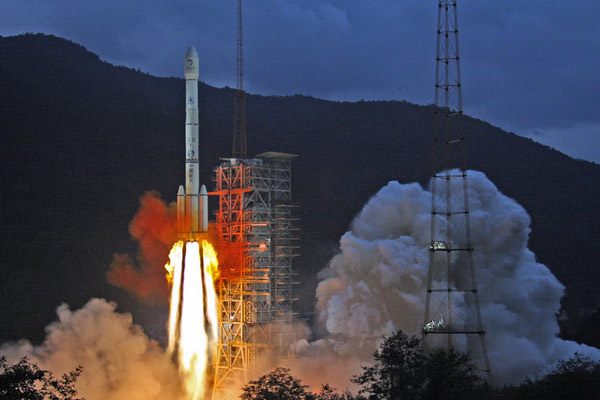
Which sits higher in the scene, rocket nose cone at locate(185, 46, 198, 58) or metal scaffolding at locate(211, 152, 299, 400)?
rocket nose cone at locate(185, 46, 198, 58)

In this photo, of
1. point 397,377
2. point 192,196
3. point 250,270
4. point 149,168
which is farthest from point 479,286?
point 149,168

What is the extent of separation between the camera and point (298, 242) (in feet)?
360

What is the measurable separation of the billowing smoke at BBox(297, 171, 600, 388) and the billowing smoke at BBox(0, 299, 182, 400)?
30.3ft

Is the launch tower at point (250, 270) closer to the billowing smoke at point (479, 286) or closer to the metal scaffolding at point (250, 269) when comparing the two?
the metal scaffolding at point (250, 269)

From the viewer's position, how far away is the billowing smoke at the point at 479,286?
5400cm

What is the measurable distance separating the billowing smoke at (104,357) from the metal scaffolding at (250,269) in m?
3.86

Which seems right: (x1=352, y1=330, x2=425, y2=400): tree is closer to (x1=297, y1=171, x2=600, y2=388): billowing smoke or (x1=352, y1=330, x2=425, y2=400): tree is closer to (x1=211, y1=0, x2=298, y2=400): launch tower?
(x1=297, y1=171, x2=600, y2=388): billowing smoke

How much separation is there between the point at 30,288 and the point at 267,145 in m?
42.4

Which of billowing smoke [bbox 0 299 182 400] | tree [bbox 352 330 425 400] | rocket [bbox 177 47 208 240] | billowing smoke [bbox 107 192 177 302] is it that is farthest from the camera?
billowing smoke [bbox 107 192 177 302]

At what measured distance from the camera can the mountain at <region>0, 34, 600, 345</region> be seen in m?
101

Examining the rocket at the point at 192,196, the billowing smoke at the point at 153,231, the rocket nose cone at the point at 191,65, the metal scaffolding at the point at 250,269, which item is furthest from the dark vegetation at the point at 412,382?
the billowing smoke at the point at 153,231

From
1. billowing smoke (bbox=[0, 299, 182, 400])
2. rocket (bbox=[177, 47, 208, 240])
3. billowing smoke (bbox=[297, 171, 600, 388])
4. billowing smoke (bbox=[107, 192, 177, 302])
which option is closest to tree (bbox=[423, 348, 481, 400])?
billowing smoke (bbox=[297, 171, 600, 388])

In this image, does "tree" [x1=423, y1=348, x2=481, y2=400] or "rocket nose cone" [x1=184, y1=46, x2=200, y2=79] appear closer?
"tree" [x1=423, y1=348, x2=481, y2=400]

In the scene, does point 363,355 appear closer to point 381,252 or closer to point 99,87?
point 381,252
